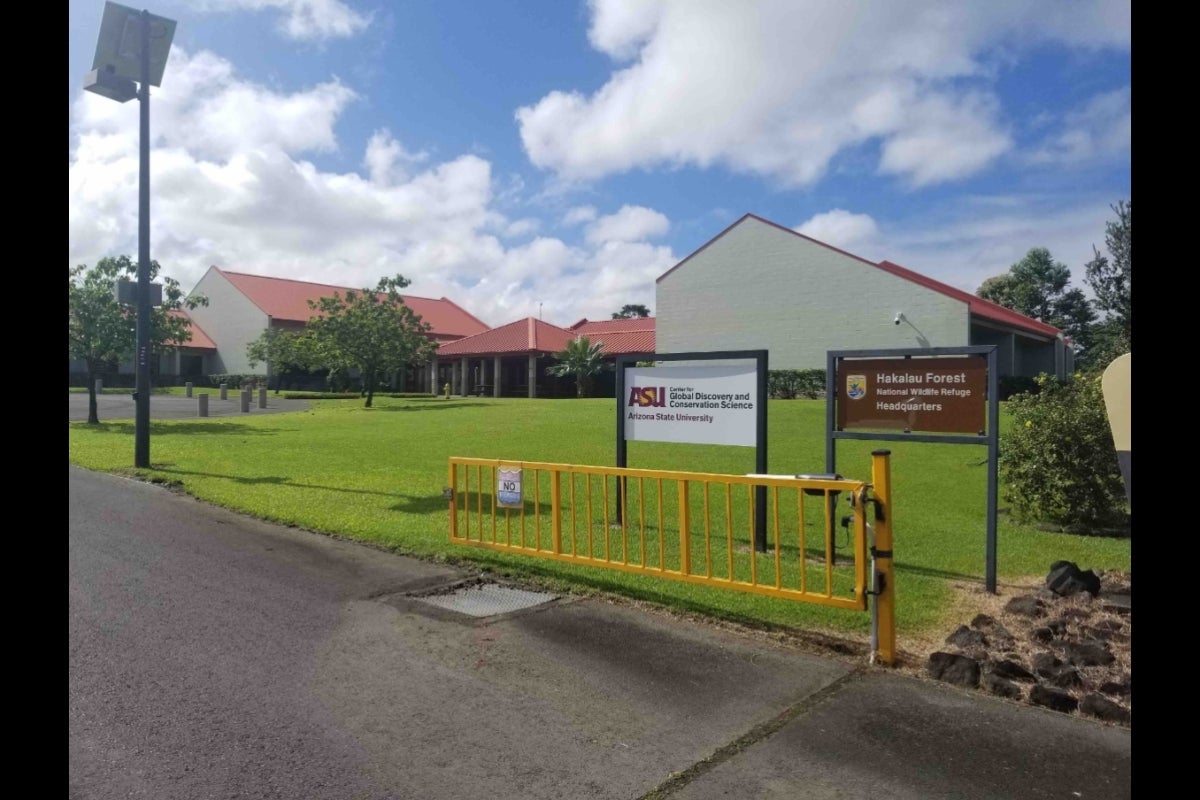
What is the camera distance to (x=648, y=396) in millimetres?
8711

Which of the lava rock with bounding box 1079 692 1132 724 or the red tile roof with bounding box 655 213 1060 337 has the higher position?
the red tile roof with bounding box 655 213 1060 337

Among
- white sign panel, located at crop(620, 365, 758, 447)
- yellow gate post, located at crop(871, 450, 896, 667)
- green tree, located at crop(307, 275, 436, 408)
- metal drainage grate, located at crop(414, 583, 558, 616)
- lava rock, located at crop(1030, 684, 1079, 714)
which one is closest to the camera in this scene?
lava rock, located at crop(1030, 684, 1079, 714)

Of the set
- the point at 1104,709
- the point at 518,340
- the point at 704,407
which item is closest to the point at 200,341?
the point at 518,340

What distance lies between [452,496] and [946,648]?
464 centimetres

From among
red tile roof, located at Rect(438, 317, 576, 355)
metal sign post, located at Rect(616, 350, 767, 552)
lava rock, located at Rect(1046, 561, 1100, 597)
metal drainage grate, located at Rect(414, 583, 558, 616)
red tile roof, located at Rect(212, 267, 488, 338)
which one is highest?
red tile roof, located at Rect(212, 267, 488, 338)

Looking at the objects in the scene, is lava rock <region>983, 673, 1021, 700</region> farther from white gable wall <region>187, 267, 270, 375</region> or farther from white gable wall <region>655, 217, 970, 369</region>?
white gable wall <region>187, 267, 270, 375</region>

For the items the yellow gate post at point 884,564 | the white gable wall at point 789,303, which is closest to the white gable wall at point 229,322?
the white gable wall at point 789,303

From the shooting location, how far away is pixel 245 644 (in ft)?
16.9

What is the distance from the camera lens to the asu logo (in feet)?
28.1

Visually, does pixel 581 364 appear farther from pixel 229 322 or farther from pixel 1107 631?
pixel 1107 631

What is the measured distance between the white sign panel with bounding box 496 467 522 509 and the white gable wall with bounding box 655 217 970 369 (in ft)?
98.5

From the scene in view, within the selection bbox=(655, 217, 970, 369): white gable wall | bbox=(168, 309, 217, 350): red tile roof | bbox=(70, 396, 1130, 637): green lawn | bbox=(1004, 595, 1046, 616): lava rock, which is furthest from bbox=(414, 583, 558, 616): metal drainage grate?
bbox=(168, 309, 217, 350): red tile roof

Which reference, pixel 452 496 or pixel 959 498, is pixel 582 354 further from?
pixel 452 496

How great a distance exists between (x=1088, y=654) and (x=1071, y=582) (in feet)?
Answer: 5.47
